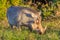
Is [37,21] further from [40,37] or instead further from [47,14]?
[47,14]

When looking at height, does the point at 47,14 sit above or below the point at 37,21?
below

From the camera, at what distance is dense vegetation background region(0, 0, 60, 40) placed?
7672 millimetres

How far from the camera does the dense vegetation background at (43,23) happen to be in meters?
7.67

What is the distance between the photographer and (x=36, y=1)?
12.7 m

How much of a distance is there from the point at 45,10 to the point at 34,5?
92cm

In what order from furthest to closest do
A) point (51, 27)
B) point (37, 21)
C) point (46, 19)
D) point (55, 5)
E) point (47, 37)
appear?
point (55, 5)
point (46, 19)
point (51, 27)
point (37, 21)
point (47, 37)

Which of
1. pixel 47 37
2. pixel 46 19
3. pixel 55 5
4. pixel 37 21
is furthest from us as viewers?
pixel 55 5

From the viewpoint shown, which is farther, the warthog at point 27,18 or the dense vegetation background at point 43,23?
the warthog at point 27,18

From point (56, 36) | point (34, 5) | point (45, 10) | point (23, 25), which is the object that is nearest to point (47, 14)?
point (45, 10)

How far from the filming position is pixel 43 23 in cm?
1038

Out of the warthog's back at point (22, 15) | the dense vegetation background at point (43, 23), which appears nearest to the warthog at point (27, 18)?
the warthog's back at point (22, 15)

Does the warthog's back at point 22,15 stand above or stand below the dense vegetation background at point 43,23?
above

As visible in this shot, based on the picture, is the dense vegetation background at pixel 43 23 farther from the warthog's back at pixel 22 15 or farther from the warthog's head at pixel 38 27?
the warthog's back at pixel 22 15

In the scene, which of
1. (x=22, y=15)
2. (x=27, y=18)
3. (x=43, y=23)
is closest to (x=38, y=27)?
(x=27, y=18)
